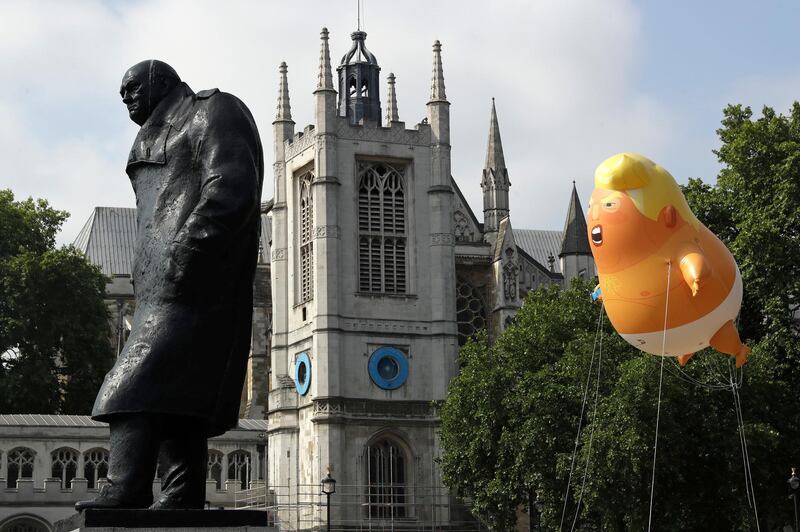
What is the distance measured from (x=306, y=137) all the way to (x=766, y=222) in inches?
1027

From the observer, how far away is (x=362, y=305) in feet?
191

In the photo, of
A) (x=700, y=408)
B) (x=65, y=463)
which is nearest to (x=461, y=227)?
(x=65, y=463)

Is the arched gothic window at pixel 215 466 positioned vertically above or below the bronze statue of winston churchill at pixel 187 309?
above

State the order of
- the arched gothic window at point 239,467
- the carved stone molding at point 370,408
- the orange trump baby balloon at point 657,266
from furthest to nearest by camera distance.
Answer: the carved stone molding at point 370,408 < the arched gothic window at point 239,467 < the orange trump baby balloon at point 657,266

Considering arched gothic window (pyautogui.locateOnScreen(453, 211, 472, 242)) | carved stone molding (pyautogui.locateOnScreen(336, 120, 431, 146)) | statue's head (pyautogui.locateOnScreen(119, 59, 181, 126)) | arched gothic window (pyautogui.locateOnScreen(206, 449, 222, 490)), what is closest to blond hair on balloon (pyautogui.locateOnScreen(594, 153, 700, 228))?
statue's head (pyautogui.locateOnScreen(119, 59, 181, 126))

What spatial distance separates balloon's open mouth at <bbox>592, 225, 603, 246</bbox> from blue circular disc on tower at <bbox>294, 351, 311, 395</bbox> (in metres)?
32.6

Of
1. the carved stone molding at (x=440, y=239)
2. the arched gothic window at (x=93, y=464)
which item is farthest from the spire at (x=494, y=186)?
the arched gothic window at (x=93, y=464)

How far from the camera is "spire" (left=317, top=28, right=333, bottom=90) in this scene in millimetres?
59469

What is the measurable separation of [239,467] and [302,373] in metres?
5.15

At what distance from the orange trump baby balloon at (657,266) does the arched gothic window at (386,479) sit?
3105 centimetres

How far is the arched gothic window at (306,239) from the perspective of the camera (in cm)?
5909

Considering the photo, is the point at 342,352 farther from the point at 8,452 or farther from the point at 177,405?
the point at 177,405

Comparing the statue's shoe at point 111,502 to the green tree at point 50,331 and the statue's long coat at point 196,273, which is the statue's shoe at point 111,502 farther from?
the green tree at point 50,331

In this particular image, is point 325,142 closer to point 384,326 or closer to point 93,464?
point 384,326
